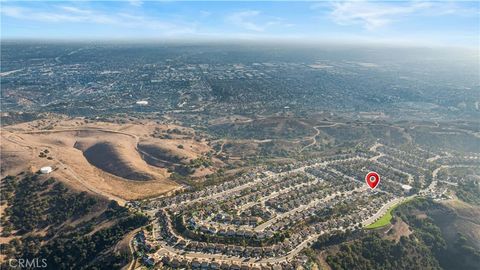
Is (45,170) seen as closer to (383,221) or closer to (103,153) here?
(103,153)

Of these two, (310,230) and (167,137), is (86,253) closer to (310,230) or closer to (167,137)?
(310,230)

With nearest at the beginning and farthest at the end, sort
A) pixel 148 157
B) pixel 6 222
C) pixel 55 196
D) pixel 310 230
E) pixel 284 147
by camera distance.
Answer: pixel 310 230 → pixel 6 222 → pixel 55 196 → pixel 148 157 → pixel 284 147

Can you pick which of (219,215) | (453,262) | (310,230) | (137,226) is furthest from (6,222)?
(453,262)

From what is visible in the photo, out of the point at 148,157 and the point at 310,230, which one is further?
the point at 148,157

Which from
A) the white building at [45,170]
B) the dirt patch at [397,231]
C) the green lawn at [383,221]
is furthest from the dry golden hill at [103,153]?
the dirt patch at [397,231]

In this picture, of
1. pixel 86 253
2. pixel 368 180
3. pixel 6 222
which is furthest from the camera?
pixel 368 180

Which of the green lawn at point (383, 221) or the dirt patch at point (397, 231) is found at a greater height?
the green lawn at point (383, 221)

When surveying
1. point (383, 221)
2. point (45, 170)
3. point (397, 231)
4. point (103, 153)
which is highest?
point (45, 170)

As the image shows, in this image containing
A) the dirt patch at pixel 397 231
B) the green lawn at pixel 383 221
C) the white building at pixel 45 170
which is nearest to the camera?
the dirt patch at pixel 397 231

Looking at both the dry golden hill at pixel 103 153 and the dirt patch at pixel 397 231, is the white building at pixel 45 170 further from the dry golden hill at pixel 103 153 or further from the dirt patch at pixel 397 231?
the dirt patch at pixel 397 231

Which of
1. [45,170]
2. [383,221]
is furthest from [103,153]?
[383,221]

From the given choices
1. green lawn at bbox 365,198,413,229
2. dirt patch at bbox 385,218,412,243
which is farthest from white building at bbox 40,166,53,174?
dirt patch at bbox 385,218,412,243
